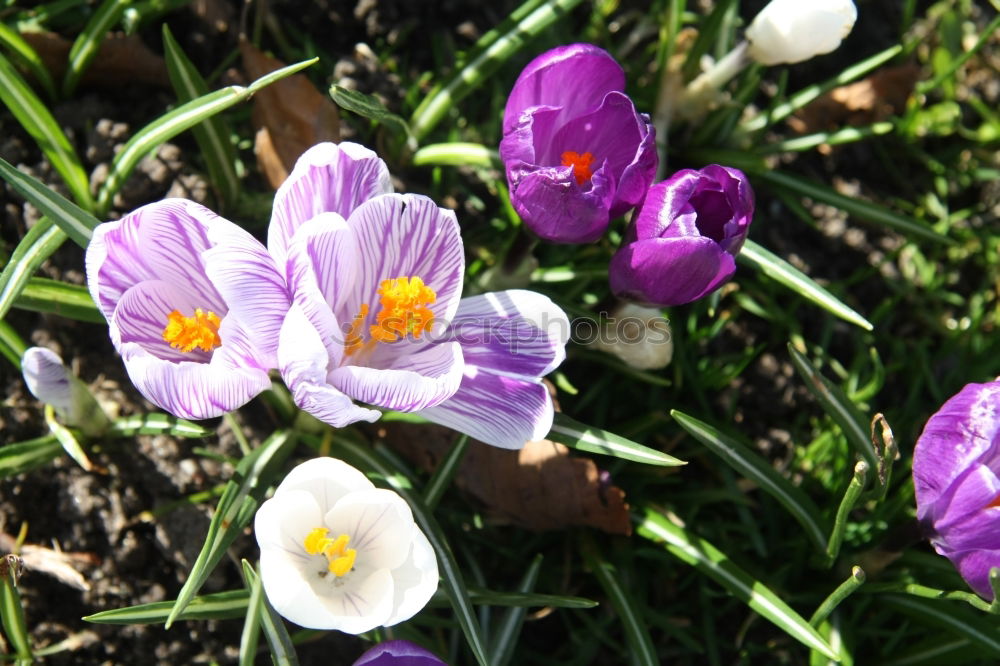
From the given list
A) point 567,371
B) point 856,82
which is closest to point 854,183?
point 856,82

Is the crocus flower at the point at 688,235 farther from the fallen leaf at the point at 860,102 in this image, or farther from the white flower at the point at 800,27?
the fallen leaf at the point at 860,102

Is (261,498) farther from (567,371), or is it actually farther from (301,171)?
(567,371)

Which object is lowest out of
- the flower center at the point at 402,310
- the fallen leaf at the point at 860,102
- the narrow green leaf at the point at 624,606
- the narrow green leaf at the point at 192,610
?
the narrow green leaf at the point at 624,606

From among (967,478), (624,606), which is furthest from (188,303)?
(967,478)

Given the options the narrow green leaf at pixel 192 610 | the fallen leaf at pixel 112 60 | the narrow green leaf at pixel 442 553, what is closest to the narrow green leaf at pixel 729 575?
the narrow green leaf at pixel 442 553

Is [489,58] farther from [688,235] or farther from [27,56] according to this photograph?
[27,56]

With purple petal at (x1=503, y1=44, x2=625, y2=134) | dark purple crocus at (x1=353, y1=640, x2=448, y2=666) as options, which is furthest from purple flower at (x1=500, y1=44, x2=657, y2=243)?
dark purple crocus at (x1=353, y1=640, x2=448, y2=666)
